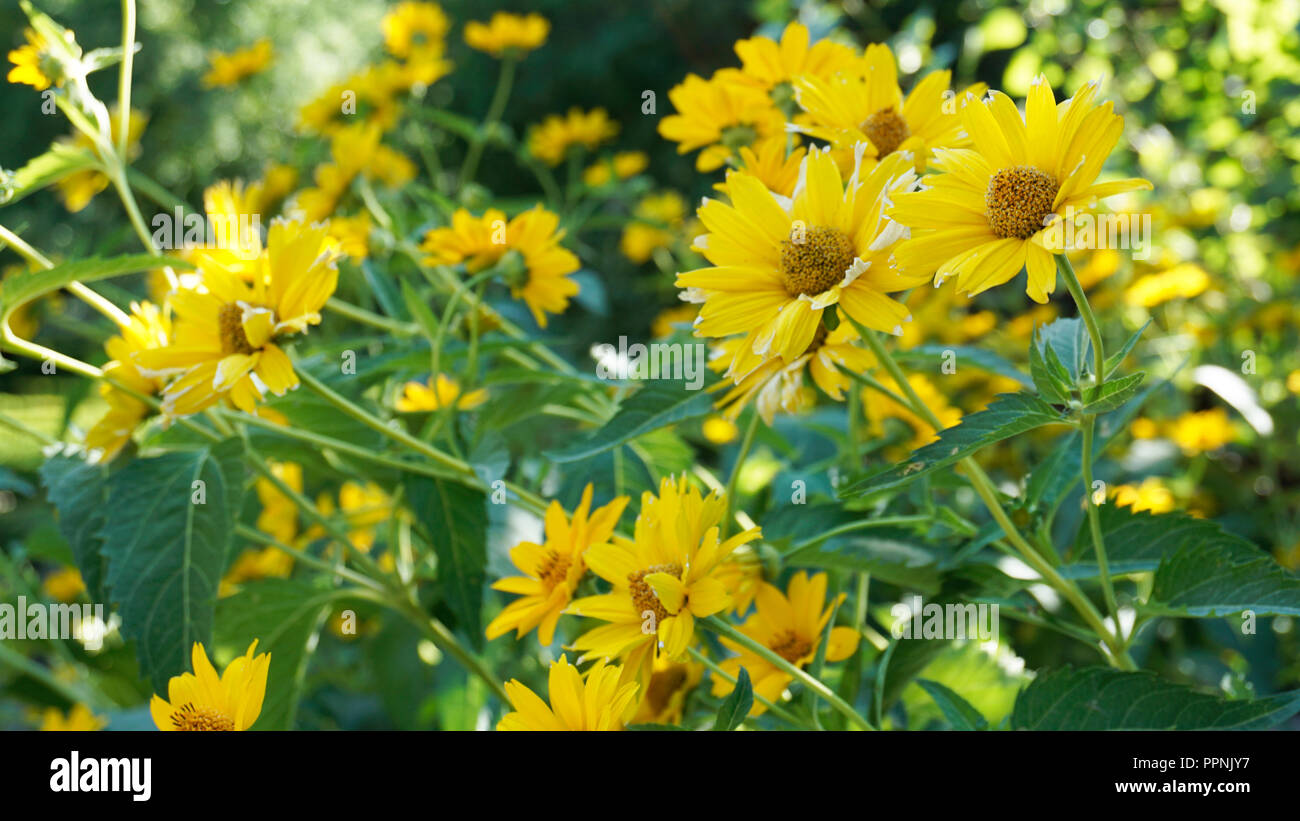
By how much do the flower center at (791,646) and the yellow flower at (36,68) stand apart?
60 cm

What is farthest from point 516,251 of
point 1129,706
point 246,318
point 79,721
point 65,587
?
point 65,587

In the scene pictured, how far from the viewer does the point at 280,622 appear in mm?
725

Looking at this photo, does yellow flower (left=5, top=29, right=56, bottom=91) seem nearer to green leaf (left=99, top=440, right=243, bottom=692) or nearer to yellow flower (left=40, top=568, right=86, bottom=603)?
green leaf (left=99, top=440, right=243, bottom=692)

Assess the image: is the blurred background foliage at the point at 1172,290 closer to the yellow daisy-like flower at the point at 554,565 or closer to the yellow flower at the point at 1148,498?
the yellow flower at the point at 1148,498

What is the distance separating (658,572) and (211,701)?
220mm

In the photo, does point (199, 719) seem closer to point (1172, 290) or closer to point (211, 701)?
point (211, 701)

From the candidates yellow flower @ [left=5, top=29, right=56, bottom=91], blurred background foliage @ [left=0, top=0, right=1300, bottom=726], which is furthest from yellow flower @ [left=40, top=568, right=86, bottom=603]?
yellow flower @ [left=5, top=29, right=56, bottom=91]

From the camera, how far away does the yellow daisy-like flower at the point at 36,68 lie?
67 centimetres

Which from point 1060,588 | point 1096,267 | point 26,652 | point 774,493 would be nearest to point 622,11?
point 1096,267

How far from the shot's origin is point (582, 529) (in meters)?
0.55

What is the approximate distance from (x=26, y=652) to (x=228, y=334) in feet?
3.42

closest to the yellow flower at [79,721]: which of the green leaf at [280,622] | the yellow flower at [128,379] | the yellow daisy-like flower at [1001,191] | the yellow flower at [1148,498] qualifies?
the green leaf at [280,622]
